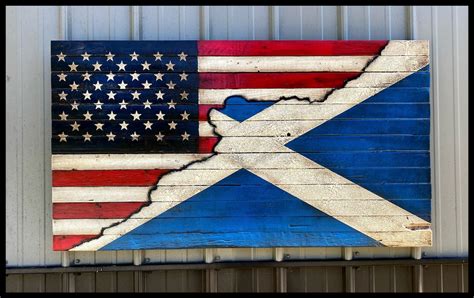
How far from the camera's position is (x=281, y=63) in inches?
100.0

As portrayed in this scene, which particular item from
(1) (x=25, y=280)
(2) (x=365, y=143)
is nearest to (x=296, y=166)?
(2) (x=365, y=143)

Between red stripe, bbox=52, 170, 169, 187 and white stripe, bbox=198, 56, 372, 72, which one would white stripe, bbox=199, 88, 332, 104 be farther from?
red stripe, bbox=52, 170, 169, 187

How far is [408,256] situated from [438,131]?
959 mm

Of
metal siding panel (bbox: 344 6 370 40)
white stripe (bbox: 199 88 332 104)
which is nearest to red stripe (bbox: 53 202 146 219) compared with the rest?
white stripe (bbox: 199 88 332 104)

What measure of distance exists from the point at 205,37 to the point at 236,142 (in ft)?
2.63

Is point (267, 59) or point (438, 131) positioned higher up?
point (267, 59)

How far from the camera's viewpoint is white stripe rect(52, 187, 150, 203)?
8.24 ft

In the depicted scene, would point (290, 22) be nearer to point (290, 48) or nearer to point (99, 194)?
point (290, 48)

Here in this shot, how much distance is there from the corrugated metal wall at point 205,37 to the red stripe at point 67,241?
0.14 metres

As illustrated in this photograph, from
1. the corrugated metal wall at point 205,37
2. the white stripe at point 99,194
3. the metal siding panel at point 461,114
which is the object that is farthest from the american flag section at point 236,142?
the metal siding panel at point 461,114

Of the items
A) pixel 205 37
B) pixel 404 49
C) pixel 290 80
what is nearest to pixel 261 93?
pixel 290 80

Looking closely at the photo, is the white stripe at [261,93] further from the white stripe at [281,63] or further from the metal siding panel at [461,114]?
the metal siding panel at [461,114]

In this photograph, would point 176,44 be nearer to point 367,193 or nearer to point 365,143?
point 365,143

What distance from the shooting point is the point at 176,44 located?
253cm
